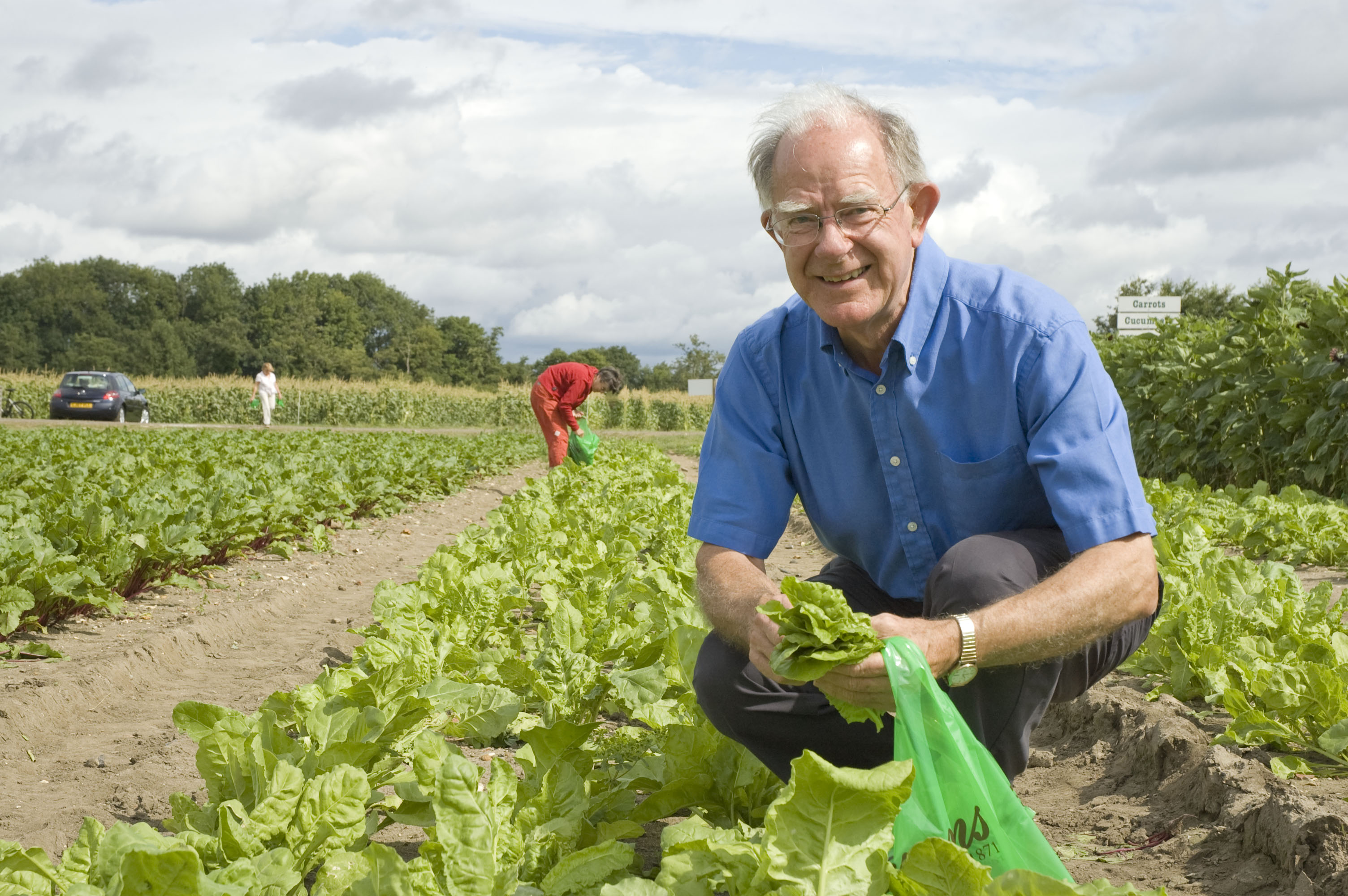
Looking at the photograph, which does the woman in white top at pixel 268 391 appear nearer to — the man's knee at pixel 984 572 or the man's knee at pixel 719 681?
the man's knee at pixel 719 681

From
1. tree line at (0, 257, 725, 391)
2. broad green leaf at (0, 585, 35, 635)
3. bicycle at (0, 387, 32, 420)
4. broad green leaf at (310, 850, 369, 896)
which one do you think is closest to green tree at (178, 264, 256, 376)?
tree line at (0, 257, 725, 391)

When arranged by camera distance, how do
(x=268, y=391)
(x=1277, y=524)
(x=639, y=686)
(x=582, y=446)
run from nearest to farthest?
(x=639, y=686), (x=1277, y=524), (x=582, y=446), (x=268, y=391)

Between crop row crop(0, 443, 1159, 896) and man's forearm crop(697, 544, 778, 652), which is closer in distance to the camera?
crop row crop(0, 443, 1159, 896)

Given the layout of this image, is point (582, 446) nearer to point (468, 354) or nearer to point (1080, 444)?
point (1080, 444)

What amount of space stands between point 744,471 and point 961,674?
81cm

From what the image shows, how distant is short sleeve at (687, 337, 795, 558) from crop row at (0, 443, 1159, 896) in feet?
1.95

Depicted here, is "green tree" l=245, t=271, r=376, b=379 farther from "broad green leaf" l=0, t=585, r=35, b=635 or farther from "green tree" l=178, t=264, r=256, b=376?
"broad green leaf" l=0, t=585, r=35, b=635

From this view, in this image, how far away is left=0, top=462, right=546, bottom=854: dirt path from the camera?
3201 mm

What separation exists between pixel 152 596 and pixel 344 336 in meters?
80.0

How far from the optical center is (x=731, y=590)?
2.46 m

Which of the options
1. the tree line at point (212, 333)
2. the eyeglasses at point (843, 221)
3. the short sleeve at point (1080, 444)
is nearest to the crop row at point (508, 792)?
the short sleeve at point (1080, 444)

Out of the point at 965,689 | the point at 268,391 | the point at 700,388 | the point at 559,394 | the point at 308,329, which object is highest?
the point at 308,329

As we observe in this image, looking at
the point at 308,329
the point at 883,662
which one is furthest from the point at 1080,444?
the point at 308,329

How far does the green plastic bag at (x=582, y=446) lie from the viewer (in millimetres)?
12695
